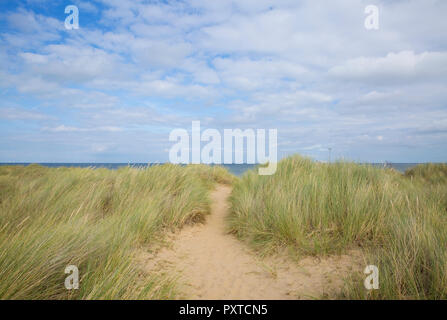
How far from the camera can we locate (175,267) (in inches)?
138

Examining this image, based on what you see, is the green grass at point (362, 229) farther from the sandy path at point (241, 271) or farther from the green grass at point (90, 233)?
the green grass at point (90, 233)

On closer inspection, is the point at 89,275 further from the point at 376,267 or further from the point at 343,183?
the point at 343,183

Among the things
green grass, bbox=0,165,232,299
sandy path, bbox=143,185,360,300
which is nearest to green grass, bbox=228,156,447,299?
sandy path, bbox=143,185,360,300

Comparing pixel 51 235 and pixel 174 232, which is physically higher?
pixel 51 235

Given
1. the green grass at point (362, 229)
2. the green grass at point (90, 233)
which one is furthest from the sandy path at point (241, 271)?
the green grass at point (90, 233)

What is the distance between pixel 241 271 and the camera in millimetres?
3498

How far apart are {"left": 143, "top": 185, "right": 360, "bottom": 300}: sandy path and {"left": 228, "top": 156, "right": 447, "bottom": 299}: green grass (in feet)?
0.77

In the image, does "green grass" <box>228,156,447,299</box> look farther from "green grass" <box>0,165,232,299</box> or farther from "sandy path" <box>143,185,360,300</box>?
"green grass" <box>0,165,232,299</box>

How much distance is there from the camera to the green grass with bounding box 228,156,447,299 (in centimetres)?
238

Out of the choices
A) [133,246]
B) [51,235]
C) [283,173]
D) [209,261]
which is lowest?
[209,261]
